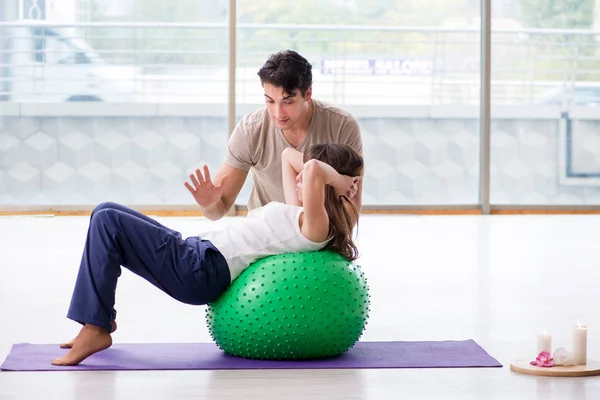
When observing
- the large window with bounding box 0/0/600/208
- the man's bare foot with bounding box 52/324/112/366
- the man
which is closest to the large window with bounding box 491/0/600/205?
the large window with bounding box 0/0/600/208

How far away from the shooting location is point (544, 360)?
2713 mm

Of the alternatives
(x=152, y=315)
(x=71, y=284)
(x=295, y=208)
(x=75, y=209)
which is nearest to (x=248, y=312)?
(x=295, y=208)

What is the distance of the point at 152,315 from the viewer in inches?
144

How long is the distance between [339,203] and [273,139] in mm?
619

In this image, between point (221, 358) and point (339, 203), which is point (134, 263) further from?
point (339, 203)

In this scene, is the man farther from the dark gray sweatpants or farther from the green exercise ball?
the green exercise ball

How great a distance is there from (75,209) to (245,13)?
6.49 ft

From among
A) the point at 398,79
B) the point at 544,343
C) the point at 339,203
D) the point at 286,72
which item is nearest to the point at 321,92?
the point at 398,79

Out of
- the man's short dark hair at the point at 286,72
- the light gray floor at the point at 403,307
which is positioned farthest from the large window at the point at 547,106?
the man's short dark hair at the point at 286,72

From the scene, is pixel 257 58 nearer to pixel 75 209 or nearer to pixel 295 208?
pixel 75 209

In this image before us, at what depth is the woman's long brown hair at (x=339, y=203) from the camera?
2.86 meters

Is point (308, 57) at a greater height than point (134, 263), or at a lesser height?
greater

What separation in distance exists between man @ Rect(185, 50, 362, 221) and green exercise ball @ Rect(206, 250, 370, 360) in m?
0.42

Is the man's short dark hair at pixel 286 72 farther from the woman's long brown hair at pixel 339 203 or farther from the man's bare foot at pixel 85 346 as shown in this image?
the man's bare foot at pixel 85 346
